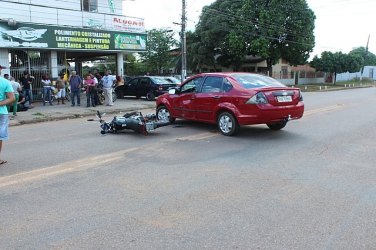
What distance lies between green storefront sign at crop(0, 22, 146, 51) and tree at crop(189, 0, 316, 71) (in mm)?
21005

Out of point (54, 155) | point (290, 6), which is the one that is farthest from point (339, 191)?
point (290, 6)

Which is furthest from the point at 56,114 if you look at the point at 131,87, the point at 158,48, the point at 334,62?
the point at 334,62

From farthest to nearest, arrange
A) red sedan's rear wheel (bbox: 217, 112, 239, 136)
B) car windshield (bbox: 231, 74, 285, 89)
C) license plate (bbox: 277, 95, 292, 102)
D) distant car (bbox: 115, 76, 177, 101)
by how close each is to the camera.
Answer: distant car (bbox: 115, 76, 177, 101) < car windshield (bbox: 231, 74, 285, 89) < red sedan's rear wheel (bbox: 217, 112, 239, 136) < license plate (bbox: 277, 95, 292, 102)

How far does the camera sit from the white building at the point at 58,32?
19844 millimetres

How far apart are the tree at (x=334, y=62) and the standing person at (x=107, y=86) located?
146ft

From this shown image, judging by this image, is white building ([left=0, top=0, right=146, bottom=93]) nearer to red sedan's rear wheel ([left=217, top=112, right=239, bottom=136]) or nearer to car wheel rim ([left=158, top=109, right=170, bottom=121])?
car wheel rim ([left=158, top=109, right=170, bottom=121])

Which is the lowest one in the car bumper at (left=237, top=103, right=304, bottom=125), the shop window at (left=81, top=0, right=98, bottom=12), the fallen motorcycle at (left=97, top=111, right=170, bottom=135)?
the fallen motorcycle at (left=97, top=111, right=170, bottom=135)

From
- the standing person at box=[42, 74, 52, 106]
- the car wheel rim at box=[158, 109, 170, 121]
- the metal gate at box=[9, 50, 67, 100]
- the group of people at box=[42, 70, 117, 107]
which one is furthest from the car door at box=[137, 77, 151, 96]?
the car wheel rim at box=[158, 109, 170, 121]

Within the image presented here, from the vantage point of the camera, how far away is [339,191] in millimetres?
5641

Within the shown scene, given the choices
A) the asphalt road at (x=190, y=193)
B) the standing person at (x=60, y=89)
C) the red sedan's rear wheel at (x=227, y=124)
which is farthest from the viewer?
the standing person at (x=60, y=89)

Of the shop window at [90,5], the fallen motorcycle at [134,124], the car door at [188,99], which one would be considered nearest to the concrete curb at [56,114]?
the fallen motorcycle at [134,124]

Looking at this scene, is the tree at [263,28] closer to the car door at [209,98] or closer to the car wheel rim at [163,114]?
the car wheel rim at [163,114]

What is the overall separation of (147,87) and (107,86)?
4039 millimetres

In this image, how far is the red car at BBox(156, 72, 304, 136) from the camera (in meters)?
9.49
